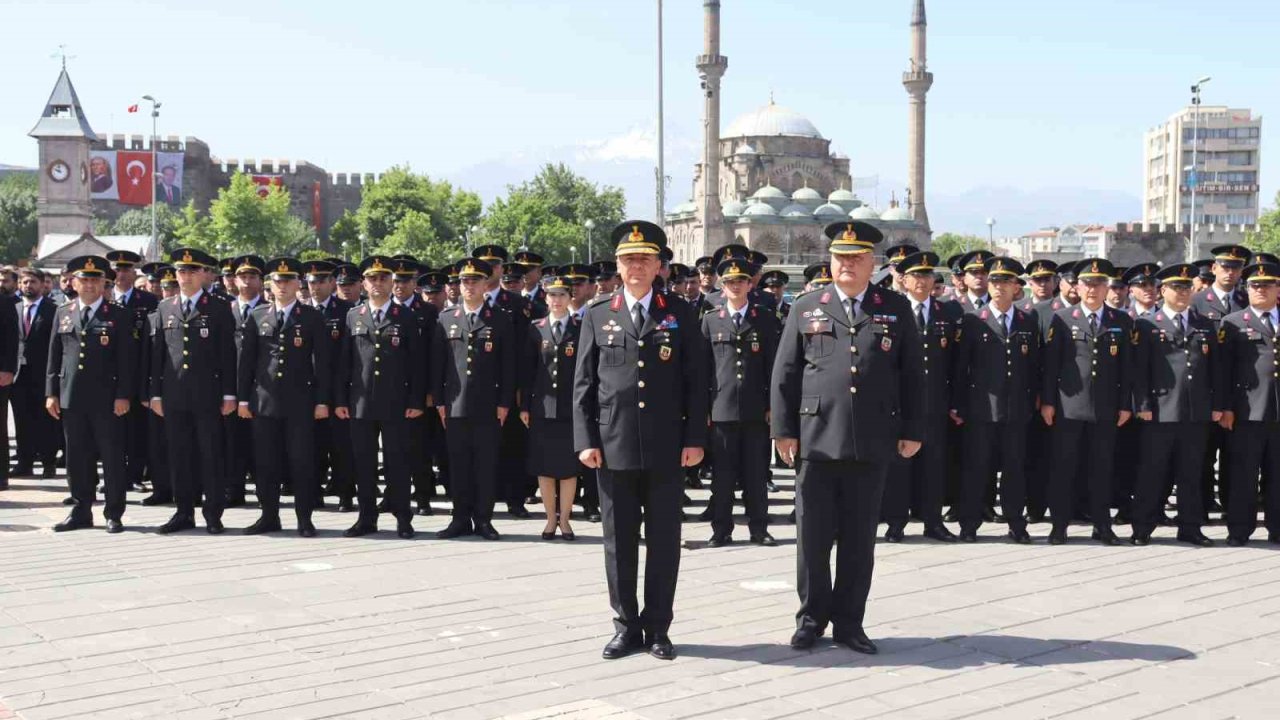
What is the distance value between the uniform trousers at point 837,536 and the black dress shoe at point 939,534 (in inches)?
131

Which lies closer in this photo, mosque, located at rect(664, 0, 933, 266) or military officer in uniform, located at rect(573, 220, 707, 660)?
military officer in uniform, located at rect(573, 220, 707, 660)

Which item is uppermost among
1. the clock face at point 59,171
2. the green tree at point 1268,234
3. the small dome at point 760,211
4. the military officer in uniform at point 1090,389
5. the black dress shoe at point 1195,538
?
the clock face at point 59,171

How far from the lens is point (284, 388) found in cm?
1035

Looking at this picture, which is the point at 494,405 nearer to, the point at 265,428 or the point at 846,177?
the point at 265,428

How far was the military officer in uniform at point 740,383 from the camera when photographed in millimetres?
10383

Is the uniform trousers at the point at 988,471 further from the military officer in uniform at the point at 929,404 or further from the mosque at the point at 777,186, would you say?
the mosque at the point at 777,186

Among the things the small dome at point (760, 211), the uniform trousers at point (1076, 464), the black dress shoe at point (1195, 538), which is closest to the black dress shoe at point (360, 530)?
the uniform trousers at point (1076, 464)

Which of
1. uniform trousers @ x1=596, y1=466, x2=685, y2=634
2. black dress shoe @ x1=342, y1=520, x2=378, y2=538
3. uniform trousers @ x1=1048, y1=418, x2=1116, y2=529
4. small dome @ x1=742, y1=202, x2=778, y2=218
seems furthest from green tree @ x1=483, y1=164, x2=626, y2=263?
uniform trousers @ x1=596, y1=466, x2=685, y2=634

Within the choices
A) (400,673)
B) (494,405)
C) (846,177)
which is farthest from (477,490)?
(846,177)

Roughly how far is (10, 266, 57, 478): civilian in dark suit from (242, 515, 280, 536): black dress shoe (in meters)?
5.02

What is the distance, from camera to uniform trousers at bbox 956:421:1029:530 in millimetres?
10195

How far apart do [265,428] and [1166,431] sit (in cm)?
739

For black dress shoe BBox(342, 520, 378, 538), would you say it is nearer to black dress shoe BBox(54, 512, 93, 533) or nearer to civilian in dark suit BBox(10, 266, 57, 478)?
black dress shoe BBox(54, 512, 93, 533)

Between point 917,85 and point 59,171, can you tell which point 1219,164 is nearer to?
point 917,85
